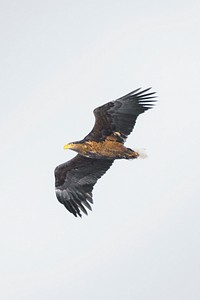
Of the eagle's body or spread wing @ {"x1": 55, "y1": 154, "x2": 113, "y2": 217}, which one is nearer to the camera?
the eagle's body

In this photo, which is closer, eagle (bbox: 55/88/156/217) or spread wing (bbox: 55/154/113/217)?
eagle (bbox: 55/88/156/217)

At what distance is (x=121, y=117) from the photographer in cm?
2709

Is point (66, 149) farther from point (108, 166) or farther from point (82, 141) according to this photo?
point (108, 166)

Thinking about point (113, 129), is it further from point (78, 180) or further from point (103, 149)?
point (78, 180)

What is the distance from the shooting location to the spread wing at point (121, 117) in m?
27.0

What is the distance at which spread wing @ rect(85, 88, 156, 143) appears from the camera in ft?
88.7

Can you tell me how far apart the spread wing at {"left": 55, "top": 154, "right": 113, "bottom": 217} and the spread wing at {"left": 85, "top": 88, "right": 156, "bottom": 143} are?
222cm

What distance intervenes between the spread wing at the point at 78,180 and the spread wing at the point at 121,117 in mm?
2220

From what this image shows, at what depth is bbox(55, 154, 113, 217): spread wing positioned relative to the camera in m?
29.4

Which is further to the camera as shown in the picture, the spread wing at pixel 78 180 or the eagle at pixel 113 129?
the spread wing at pixel 78 180

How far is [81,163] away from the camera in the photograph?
29.4 meters

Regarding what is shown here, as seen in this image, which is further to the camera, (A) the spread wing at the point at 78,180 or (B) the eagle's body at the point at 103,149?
(A) the spread wing at the point at 78,180

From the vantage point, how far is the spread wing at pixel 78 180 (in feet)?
96.4

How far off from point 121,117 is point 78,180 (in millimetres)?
3827
